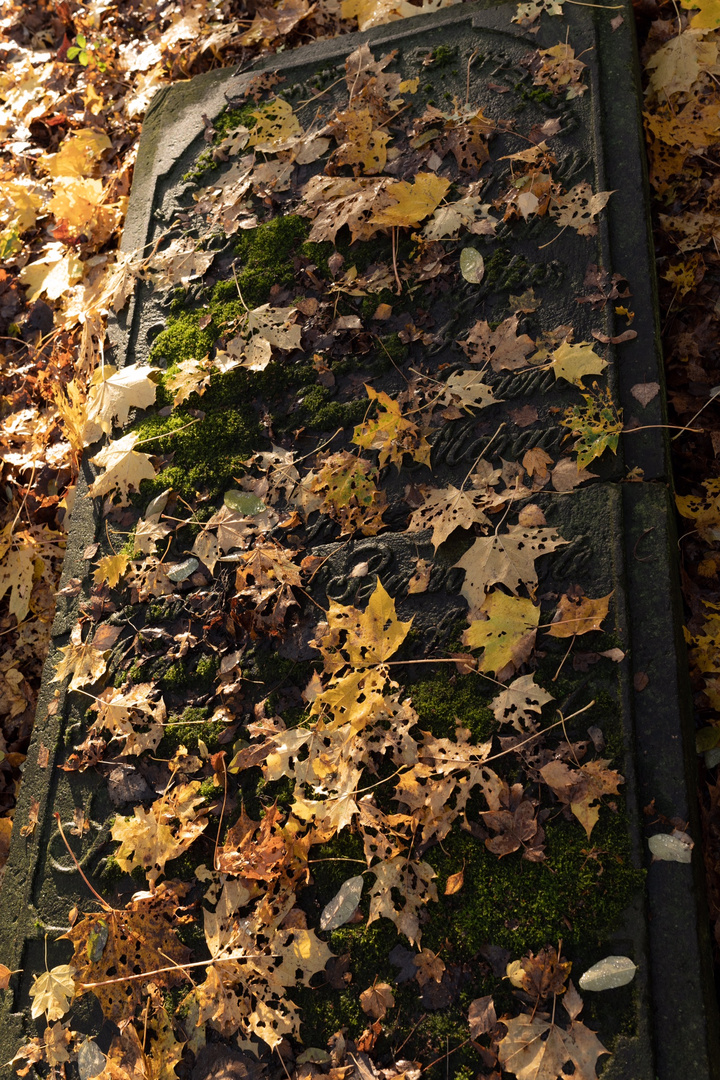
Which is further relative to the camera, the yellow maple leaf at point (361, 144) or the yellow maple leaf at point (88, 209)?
the yellow maple leaf at point (88, 209)

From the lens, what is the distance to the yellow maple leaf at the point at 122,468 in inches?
110

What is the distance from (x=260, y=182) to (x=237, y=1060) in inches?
122

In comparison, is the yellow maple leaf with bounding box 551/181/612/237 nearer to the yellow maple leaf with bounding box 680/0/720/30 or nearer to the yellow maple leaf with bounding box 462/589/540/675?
the yellow maple leaf with bounding box 680/0/720/30

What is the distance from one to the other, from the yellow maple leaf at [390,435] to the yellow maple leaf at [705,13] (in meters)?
1.96

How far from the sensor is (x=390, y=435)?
2.46 meters

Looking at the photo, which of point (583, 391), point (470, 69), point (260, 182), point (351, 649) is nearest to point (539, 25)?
point (470, 69)

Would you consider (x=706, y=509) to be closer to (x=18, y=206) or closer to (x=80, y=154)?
(x=80, y=154)

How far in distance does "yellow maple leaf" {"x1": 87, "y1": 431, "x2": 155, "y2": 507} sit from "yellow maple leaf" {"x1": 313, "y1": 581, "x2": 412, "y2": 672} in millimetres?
990

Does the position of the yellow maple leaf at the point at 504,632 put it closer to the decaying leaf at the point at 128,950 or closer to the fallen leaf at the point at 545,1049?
the fallen leaf at the point at 545,1049

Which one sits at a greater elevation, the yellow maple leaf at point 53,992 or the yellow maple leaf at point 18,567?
the yellow maple leaf at point 18,567

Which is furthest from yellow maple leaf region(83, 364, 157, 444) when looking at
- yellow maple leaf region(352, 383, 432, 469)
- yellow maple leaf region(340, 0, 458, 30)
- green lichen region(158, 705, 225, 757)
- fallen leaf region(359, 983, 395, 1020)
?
fallen leaf region(359, 983, 395, 1020)

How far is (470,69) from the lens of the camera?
288cm

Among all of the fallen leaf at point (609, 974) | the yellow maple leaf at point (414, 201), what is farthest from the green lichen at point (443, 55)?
the fallen leaf at point (609, 974)

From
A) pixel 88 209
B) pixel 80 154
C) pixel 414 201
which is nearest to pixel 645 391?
pixel 414 201
